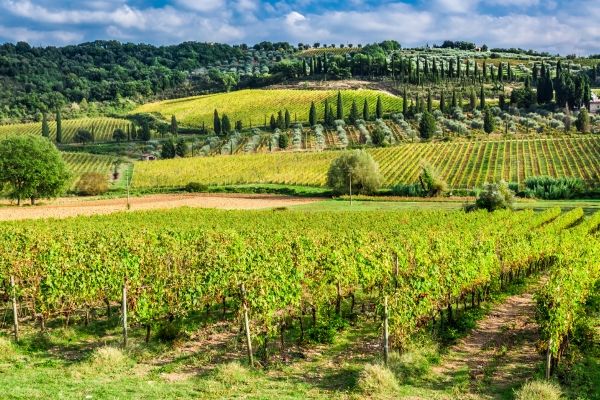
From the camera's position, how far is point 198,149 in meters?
151

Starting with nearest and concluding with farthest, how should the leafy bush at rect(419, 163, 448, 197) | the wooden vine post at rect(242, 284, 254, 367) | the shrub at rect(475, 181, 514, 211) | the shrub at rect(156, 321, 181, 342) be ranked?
the wooden vine post at rect(242, 284, 254, 367), the shrub at rect(156, 321, 181, 342), the shrub at rect(475, 181, 514, 211), the leafy bush at rect(419, 163, 448, 197)

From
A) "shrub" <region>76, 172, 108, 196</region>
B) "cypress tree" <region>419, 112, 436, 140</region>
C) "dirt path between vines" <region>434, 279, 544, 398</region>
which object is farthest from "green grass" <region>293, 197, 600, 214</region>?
"cypress tree" <region>419, 112, 436, 140</region>

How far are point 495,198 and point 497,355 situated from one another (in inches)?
1881

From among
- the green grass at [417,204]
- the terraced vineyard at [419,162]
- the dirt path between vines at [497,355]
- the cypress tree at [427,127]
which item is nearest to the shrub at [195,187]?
the terraced vineyard at [419,162]

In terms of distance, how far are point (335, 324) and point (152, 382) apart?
7.66 meters

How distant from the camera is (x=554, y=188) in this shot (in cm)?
8356

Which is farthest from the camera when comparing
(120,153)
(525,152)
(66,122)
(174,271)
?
(66,122)

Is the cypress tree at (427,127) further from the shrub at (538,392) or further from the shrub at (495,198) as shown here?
the shrub at (538,392)

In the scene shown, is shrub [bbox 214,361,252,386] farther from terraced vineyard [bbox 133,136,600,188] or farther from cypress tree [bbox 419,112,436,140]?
cypress tree [bbox 419,112,436,140]

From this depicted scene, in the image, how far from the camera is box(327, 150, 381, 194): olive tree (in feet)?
293

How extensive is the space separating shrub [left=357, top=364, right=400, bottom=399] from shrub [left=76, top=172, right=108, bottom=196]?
284 ft

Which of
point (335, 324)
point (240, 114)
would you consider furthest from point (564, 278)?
point (240, 114)

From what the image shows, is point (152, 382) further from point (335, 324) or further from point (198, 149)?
point (198, 149)

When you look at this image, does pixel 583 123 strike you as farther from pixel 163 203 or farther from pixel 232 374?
pixel 232 374
